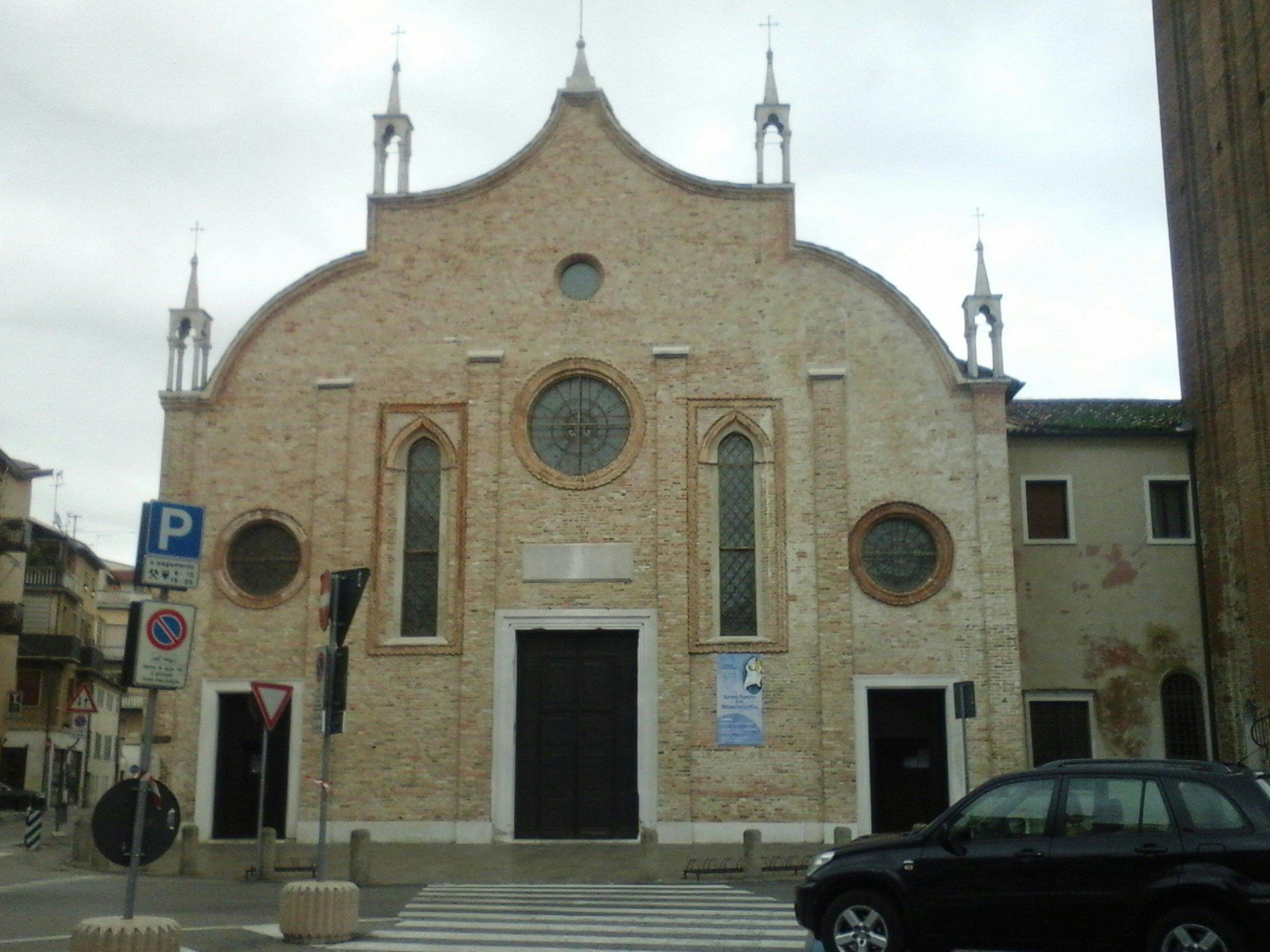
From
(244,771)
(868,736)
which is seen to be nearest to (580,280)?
(868,736)

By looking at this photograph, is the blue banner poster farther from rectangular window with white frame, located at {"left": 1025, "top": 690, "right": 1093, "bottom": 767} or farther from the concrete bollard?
the concrete bollard

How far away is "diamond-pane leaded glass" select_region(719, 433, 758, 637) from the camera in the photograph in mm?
24734

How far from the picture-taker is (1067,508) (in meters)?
26.2

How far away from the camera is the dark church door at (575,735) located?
24188 millimetres

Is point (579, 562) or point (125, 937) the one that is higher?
point (579, 562)

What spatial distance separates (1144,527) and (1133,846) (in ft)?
58.4

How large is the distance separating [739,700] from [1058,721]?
19.9 ft

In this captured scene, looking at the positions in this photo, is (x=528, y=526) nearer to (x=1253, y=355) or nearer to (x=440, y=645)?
(x=440, y=645)

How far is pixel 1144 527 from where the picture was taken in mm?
26250

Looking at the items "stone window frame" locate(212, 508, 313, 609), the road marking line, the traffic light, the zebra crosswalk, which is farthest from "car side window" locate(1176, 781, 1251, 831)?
"stone window frame" locate(212, 508, 313, 609)

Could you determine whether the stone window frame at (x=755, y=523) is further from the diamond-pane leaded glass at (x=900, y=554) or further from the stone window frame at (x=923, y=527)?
the diamond-pane leaded glass at (x=900, y=554)

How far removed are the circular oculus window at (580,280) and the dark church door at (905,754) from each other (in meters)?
8.71

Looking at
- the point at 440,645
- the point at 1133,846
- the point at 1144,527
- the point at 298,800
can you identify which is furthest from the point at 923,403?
the point at 1133,846

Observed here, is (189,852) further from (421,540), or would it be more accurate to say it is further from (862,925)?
(862,925)
